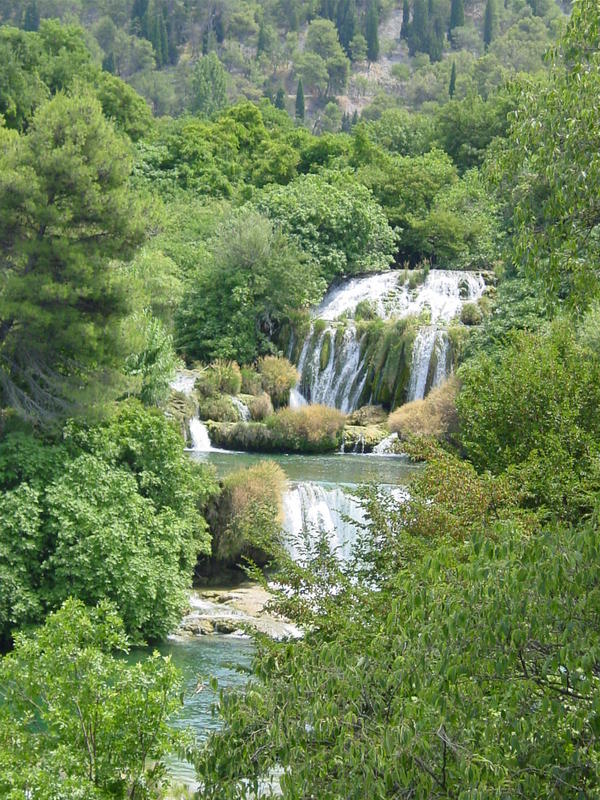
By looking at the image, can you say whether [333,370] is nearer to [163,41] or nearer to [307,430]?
[307,430]

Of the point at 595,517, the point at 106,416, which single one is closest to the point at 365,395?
the point at 106,416

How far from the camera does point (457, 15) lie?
421ft

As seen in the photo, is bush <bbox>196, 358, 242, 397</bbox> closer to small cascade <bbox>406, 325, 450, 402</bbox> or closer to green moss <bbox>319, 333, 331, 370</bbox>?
green moss <bbox>319, 333, 331, 370</bbox>

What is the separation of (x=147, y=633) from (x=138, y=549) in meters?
1.42

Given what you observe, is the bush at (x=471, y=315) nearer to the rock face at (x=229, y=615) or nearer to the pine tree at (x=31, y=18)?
the rock face at (x=229, y=615)

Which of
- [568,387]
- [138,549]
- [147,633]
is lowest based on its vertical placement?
[147,633]

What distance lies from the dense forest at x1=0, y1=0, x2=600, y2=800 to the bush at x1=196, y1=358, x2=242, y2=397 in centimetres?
9

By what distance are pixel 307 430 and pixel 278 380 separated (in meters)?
4.22

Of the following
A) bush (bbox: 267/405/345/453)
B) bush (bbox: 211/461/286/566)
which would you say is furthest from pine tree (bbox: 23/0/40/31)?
bush (bbox: 211/461/286/566)

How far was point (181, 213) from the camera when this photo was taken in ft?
158

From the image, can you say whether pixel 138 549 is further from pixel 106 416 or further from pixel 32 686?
pixel 32 686

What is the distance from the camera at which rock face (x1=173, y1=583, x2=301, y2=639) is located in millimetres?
18969

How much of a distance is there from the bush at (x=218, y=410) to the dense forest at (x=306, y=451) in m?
0.08

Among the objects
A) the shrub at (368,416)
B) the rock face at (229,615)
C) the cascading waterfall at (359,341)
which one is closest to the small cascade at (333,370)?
the cascading waterfall at (359,341)
